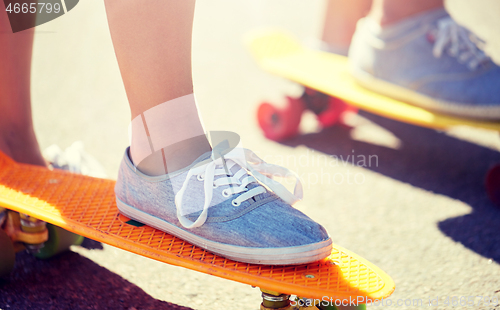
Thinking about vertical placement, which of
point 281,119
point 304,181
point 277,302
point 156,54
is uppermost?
point 156,54

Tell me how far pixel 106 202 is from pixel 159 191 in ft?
0.85

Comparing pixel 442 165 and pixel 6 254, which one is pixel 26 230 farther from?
pixel 442 165

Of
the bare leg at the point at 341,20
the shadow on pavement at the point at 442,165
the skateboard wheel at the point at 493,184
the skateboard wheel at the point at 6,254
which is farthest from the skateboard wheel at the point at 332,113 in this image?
the skateboard wheel at the point at 6,254

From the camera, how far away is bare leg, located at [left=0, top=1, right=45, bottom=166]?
1.31 m

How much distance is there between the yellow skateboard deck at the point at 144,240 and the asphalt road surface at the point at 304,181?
0.63 ft

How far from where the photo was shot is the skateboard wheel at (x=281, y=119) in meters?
2.15

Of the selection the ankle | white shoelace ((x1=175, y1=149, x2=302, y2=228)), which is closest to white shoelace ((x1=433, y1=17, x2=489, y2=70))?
white shoelace ((x1=175, y1=149, x2=302, y2=228))

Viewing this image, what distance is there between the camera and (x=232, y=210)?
2.96ft

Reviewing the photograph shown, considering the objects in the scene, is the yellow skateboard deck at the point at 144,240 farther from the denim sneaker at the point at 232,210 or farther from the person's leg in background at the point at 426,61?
the person's leg in background at the point at 426,61

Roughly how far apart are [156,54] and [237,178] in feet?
1.04

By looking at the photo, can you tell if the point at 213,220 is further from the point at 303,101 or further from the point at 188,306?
the point at 303,101

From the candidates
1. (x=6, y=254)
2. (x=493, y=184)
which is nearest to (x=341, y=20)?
(x=493, y=184)

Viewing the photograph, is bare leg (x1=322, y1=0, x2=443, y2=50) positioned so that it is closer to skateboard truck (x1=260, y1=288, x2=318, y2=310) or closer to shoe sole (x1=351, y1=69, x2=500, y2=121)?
shoe sole (x1=351, y1=69, x2=500, y2=121)

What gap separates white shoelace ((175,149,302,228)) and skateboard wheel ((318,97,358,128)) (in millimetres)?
1363
